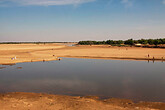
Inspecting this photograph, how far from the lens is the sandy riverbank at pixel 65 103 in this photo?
986 cm

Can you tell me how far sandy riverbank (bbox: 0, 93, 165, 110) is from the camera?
9859mm

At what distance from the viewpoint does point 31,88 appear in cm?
1470

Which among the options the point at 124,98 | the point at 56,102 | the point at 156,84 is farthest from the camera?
the point at 156,84

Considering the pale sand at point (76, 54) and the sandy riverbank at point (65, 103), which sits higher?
the pale sand at point (76, 54)

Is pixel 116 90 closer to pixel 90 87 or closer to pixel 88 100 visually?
pixel 90 87

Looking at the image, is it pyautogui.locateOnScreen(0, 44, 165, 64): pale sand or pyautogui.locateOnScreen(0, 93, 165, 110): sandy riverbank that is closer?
pyautogui.locateOnScreen(0, 93, 165, 110): sandy riverbank

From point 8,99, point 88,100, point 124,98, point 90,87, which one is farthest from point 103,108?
point 8,99

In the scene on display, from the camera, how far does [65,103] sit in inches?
419

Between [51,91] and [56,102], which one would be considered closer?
[56,102]

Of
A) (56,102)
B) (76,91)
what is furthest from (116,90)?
(56,102)

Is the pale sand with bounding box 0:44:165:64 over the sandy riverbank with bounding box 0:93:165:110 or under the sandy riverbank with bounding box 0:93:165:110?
over

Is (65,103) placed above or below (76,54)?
below

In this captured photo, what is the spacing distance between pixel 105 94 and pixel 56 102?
14.7 feet

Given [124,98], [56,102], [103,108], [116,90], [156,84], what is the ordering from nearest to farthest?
[103,108] < [56,102] < [124,98] < [116,90] < [156,84]
